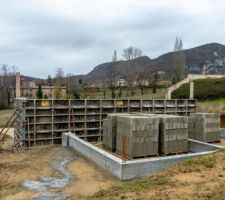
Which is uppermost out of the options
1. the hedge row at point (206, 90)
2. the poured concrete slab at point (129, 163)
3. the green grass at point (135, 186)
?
the hedge row at point (206, 90)

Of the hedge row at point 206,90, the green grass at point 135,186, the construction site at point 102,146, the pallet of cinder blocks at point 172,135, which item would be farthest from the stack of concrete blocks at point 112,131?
the hedge row at point 206,90

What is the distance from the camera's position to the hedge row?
3988 centimetres

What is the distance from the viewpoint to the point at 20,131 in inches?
638

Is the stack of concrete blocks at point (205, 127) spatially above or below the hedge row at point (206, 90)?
below

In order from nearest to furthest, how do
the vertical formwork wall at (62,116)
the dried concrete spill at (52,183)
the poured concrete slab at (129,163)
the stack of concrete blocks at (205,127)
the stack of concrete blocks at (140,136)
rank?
the dried concrete spill at (52,183) → the poured concrete slab at (129,163) → the stack of concrete blocks at (140,136) → the vertical formwork wall at (62,116) → the stack of concrete blocks at (205,127)

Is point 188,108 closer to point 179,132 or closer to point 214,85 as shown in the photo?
point 179,132

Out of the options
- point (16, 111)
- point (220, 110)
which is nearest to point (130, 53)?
point (220, 110)

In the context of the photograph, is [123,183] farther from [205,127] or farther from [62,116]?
[205,127]

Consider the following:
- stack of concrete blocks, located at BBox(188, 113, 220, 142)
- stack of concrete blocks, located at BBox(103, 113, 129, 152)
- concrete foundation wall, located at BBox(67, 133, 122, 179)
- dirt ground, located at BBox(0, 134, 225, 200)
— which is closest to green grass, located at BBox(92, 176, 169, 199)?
dirt ground, located at BBox(0, 134, 225, 200)

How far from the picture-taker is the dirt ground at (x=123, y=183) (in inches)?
323

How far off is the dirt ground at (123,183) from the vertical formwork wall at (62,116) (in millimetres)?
3206

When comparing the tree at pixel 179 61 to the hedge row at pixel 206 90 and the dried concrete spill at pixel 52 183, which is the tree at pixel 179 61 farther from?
the dried concrete spill at pixel 52 183

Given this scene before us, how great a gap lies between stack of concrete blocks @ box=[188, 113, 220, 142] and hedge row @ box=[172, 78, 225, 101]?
77.2 ft

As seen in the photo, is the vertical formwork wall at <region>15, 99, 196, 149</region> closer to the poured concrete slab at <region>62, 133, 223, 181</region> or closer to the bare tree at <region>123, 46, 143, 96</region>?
the poured concrete slab at <region>62, 133, 223, 181</region>
